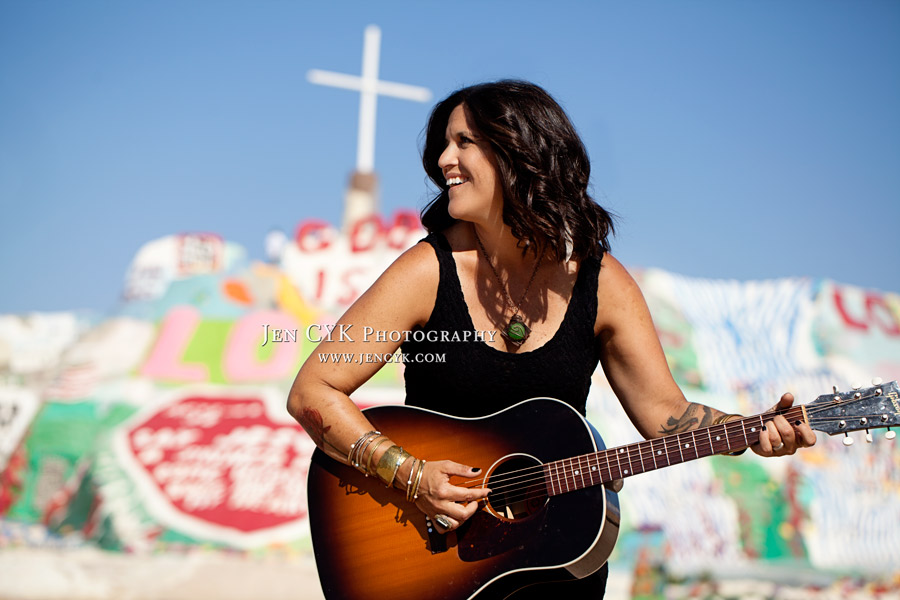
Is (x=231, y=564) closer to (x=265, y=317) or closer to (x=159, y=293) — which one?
(x=265, y=317)

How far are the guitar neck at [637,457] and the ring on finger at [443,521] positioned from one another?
30cm

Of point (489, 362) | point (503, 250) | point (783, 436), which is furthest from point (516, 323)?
point (783, 436)

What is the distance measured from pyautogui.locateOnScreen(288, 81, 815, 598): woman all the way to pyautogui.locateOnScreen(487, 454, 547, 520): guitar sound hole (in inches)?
3.4

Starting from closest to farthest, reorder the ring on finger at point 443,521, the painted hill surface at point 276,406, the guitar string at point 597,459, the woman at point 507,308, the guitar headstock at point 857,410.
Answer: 1. the guitar headstock at point 857,410
2. the guitar string at point 597,459
3. the ring on finger at point 443,521
4. the woman at point 507,308
5. the painted hill surface at point 276,406

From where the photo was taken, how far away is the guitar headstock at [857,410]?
1832 mm

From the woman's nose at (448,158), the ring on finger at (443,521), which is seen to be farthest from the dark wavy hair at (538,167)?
the ring on finger at (443,521)

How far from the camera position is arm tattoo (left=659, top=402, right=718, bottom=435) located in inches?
83.0

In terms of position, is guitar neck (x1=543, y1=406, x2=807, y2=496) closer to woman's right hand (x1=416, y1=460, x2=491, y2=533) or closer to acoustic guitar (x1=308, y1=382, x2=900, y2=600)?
acoustic guitar (x1=308, y1=382, x2=900, y2=600)

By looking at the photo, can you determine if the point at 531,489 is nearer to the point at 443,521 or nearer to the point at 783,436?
the point at 443,521

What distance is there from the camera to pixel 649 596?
8.34m

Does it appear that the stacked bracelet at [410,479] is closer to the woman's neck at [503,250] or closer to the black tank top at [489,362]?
the black tank top at [489,362]

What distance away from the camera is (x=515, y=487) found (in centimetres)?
215

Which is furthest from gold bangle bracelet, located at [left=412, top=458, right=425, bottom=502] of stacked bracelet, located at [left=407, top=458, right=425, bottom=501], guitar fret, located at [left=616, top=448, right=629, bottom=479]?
guitar fret, located at [left=616, top=448, right=629, bottom=479]

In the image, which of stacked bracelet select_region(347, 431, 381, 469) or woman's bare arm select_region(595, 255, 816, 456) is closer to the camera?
stacked bracelet select_region(347, 431, 381, 469)
